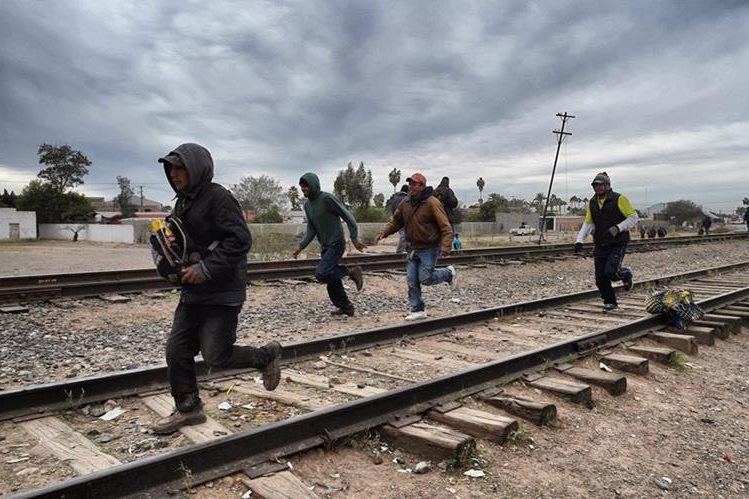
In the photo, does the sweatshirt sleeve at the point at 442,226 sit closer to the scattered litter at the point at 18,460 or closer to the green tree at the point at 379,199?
the scattered litter at the point at 18,460

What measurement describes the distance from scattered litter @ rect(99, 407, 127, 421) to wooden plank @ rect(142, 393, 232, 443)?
0.18 m

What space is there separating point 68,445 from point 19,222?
5763 cm

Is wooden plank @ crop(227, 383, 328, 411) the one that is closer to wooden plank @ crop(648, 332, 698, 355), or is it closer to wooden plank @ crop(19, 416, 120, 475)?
wooden plank @ crop(19, 416, 120, 475)

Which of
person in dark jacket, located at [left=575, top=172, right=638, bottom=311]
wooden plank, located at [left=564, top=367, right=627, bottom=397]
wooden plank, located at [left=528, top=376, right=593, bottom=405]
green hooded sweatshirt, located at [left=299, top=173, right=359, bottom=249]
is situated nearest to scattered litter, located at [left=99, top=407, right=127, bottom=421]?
wooden plank, located at [left=528, top=376, right=593, bottom=405]

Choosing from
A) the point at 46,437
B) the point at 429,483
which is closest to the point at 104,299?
the point at 46,437

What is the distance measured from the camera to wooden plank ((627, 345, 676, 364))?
570 centimetres

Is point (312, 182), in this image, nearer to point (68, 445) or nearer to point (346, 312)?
point (346, 312)

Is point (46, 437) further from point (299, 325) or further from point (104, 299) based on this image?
point (104, 299)

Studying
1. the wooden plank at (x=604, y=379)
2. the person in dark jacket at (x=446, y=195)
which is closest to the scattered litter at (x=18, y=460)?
the wooden plank at (x=604, y=379)

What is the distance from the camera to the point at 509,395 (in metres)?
4.29

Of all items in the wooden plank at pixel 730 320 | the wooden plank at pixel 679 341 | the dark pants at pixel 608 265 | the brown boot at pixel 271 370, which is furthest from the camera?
the dark pants at pixel 608 265

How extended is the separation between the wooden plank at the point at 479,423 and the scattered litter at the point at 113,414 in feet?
6.97

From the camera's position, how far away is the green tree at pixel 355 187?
67.6 m

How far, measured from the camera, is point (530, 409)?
390 cm
